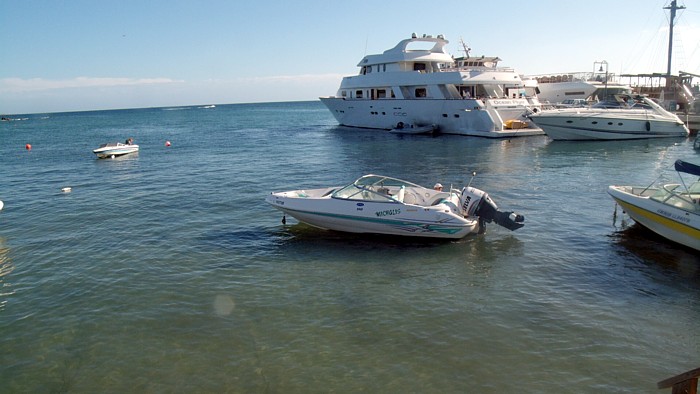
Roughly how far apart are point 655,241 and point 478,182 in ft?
35.0

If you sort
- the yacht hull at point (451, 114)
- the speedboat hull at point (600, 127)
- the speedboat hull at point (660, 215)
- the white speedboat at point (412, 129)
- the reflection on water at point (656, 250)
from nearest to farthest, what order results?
the reflection on water at point (656, 250)
the speedboat hull at point (660, 215)
the speedboat hull at point (600, 127)
the yacht hull at point (451, 114)
the white speedboat at point (412, 129)

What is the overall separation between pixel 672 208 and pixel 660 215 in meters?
0.40

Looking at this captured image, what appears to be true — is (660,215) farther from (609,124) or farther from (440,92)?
(440,92)

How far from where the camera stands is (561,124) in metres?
39.6

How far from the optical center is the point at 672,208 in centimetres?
1343

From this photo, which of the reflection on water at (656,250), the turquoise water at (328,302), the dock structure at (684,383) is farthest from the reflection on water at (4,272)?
the reflection on water at (656,250)

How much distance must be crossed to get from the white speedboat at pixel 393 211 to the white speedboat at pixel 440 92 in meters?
29.1

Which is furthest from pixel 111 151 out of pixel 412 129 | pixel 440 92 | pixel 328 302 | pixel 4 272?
pixel 328 302

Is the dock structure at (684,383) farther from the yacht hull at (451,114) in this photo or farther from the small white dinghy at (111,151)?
the small white dinghy at (111,151)

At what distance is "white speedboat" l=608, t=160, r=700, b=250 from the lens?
12.9 meters

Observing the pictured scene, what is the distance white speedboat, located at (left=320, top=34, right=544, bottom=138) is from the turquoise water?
24.2 meters

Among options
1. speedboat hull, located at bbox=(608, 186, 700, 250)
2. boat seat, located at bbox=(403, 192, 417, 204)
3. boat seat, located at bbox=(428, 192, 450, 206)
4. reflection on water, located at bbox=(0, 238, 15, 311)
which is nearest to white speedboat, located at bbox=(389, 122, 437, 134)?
speedboat hull, located at bbox=(608, 186, 700, 250)

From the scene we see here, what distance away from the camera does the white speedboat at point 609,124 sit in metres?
39.3

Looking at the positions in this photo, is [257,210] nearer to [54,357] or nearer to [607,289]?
[54,357]
